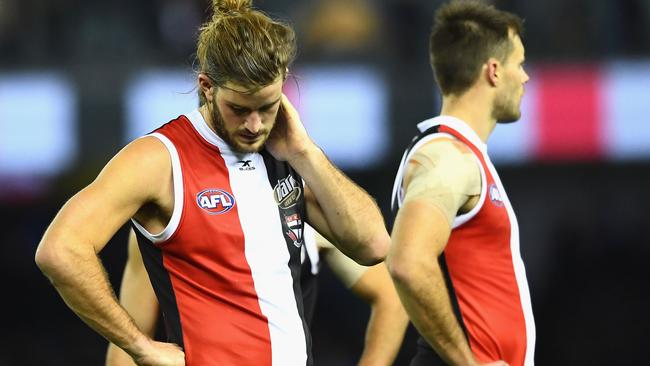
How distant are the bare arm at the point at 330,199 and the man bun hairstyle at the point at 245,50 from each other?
224 mm

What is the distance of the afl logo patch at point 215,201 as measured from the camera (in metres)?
3.45

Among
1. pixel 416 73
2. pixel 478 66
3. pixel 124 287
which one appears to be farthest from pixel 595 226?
pixel 124 287

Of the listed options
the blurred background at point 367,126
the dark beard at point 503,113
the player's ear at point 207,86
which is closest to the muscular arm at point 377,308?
the dark beard at point 503,113

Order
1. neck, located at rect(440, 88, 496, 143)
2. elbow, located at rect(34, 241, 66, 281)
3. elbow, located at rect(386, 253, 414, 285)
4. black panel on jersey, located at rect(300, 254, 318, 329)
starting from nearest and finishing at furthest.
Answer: elbow, located at rect(34, 241, 66, 281)
elbow, located at rect(386, 253, 414, 285)
black panel on jersey, located at rect(300, 254, 318, 329)
neck, located at rect(440, 88, 496, 143)

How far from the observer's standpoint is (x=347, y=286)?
15.4ft

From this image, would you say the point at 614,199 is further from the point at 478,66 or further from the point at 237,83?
the point at 237,83

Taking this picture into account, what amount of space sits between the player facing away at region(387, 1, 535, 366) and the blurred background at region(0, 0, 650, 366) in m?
4.95

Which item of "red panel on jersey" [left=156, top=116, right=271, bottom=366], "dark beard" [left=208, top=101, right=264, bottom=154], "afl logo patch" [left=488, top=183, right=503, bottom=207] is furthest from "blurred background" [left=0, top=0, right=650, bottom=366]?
"red panel on jersey" [left=156, top=116, right=271, bottom=366]

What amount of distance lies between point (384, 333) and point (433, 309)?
0.55 m

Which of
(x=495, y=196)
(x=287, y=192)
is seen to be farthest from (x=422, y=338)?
(x=287, y=192)

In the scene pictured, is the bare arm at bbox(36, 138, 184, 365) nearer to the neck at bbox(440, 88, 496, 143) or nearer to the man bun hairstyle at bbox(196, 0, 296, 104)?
the man bun hairstyle at bbox(196, 0, 296, 104)

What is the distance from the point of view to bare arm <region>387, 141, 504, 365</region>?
4.13 m

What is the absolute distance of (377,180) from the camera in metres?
11.3

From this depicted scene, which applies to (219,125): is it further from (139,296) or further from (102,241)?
(139,296)
